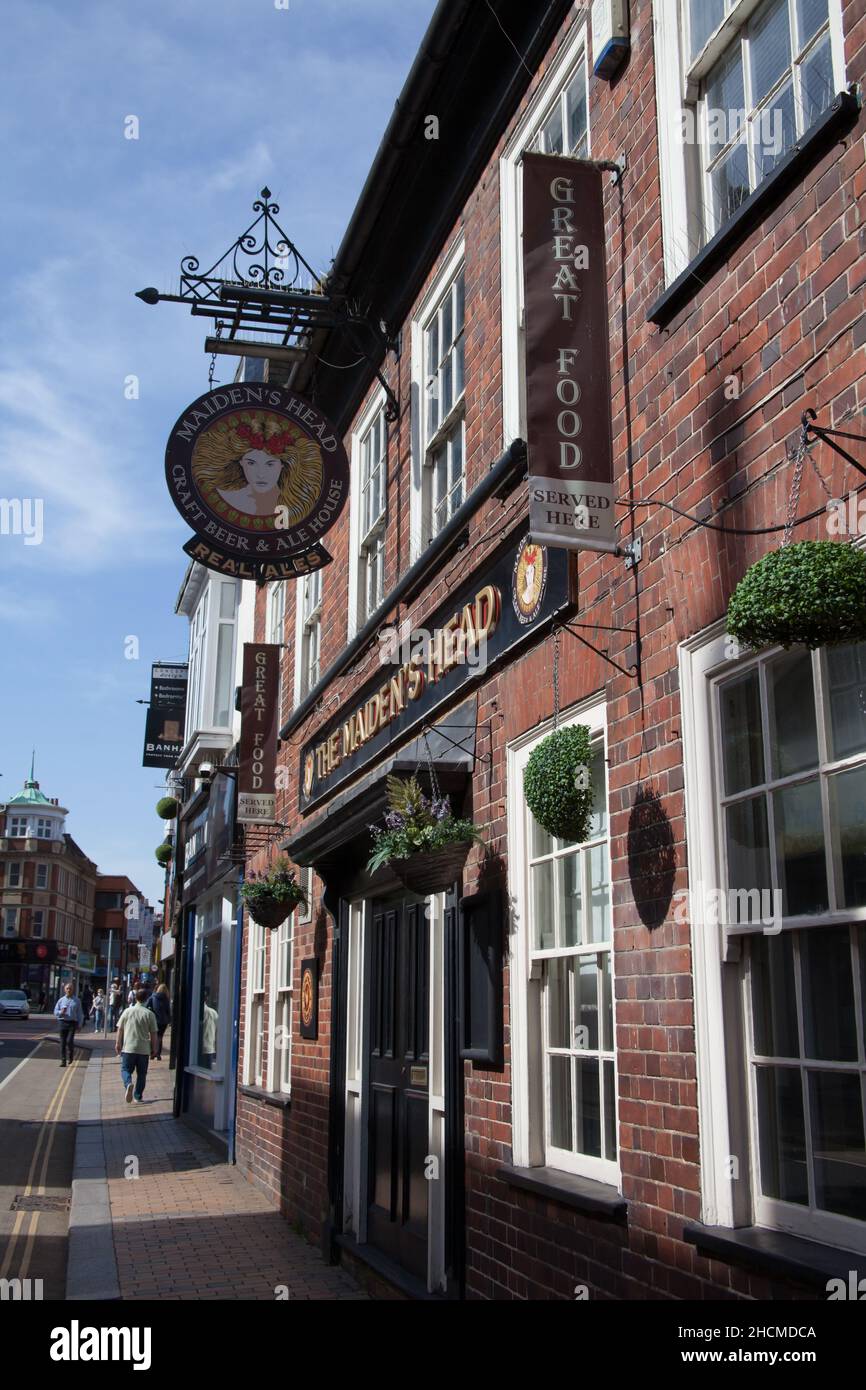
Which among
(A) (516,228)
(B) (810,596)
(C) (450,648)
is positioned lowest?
(B) (810,596)

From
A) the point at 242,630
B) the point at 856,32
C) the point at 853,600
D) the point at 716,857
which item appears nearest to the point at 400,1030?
the point at 716,857

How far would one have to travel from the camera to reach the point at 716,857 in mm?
4152

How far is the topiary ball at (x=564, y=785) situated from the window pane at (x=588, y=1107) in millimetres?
1014

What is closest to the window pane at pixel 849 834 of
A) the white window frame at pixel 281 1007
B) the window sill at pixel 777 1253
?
the window sill at pixel 777 1253

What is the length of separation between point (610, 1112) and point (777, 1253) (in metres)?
1.45

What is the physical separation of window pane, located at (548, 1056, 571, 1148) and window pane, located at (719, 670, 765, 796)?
1.80 m

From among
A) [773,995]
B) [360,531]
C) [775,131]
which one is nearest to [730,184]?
[775,131]

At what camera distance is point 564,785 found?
188 inches

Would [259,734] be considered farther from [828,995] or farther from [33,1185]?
[828,995]

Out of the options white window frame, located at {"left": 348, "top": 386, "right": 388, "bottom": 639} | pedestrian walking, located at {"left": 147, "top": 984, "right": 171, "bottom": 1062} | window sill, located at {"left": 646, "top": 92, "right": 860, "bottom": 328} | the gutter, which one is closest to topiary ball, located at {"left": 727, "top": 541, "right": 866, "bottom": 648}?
window sill, located at {"left": 646, "top": 92, "right": 860, "bottom": 328}

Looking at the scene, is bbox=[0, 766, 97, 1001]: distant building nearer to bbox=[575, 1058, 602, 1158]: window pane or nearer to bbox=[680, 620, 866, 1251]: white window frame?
bbox=[575, 1058, 602, 1158]: window pane

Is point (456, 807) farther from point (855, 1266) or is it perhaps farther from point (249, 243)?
point (249, 243)

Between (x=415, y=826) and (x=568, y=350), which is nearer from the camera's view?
(x=568, y=350)

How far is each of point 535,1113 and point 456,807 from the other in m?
1.83
